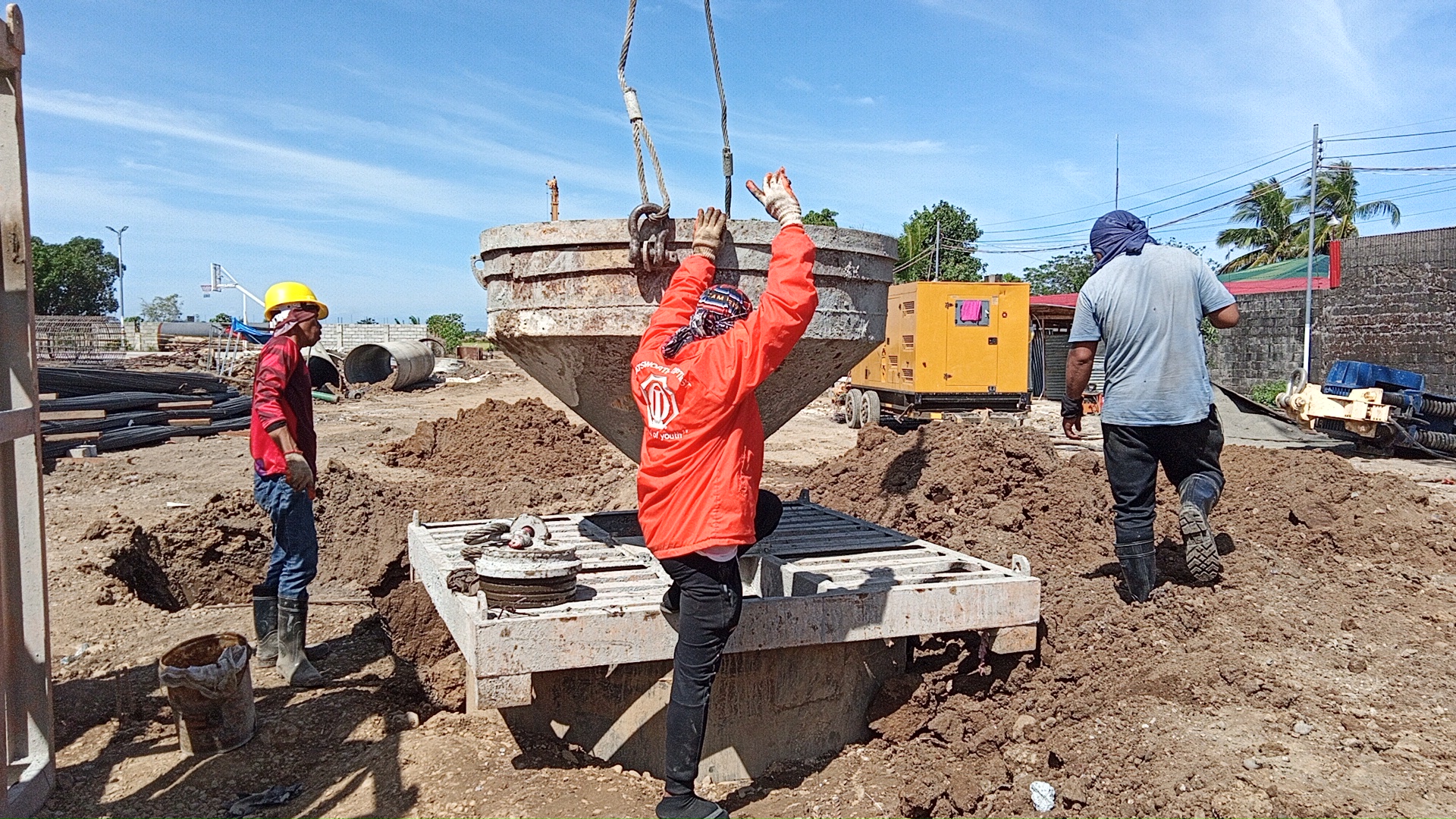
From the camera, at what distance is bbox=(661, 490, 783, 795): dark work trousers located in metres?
2.96

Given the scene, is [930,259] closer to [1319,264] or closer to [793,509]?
[1319,264]

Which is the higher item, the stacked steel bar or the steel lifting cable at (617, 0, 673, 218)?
the steel lifting cable at (617, 0, 673, 218)

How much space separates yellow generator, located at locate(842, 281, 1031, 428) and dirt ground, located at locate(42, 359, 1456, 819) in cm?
664

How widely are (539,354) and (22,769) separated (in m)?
2.33

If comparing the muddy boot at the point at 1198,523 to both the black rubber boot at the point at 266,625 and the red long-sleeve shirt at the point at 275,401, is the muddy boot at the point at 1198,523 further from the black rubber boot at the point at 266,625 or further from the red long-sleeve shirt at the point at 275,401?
the black rubber boot at the point at 266,625

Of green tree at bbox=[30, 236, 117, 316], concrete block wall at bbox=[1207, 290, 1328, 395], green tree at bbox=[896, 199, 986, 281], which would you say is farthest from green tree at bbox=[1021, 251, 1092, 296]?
green tree at bbox=[30, 236, 117, 316]

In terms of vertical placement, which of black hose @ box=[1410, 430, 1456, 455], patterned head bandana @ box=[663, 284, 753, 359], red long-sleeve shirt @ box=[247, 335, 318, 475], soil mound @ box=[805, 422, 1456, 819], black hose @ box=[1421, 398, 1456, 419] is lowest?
soil mound @ box=[805, 422, 1456, 819]

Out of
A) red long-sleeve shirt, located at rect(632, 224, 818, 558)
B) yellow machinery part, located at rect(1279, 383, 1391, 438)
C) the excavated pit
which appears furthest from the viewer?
yellow machinery part, located at rect(1279, 383, 1391, 438)

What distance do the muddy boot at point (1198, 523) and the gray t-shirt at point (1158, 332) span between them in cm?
32

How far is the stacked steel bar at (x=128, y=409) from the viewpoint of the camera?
39.3 ft

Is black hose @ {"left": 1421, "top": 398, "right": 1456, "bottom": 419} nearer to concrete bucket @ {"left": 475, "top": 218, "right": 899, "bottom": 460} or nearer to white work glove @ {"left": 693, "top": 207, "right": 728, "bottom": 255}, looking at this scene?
concrete bucket @ {"left": 475, "top": 218, "right": 899, "bottom": 460}

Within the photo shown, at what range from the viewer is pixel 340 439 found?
46.3ft

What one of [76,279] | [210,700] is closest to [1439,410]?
[210,700]

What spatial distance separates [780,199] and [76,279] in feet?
253
